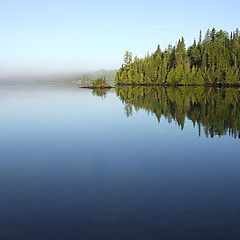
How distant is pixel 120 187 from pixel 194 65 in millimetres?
144399

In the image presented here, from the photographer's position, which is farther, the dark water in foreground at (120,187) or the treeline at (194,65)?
the treeline at (194,65)

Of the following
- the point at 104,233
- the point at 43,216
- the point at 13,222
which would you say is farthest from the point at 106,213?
the point at 13,222

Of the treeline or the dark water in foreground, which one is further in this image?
the treeline

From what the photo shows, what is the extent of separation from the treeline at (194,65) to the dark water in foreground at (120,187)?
346ft

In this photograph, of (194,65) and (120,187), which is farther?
(194,65)

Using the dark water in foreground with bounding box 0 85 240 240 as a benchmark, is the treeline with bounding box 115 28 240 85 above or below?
above

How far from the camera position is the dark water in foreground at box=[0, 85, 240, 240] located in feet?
28.9

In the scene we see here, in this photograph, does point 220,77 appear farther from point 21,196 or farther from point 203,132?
point 21,196

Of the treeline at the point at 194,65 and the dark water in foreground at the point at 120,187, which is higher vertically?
the treeline at the point at 194,65

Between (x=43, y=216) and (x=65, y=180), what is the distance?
3920 mm

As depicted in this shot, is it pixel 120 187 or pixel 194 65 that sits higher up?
pixel 194 65

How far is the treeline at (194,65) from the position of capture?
11875 centimetres

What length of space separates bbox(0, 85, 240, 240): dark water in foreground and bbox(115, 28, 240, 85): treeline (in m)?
105

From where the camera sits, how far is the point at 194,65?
144m
